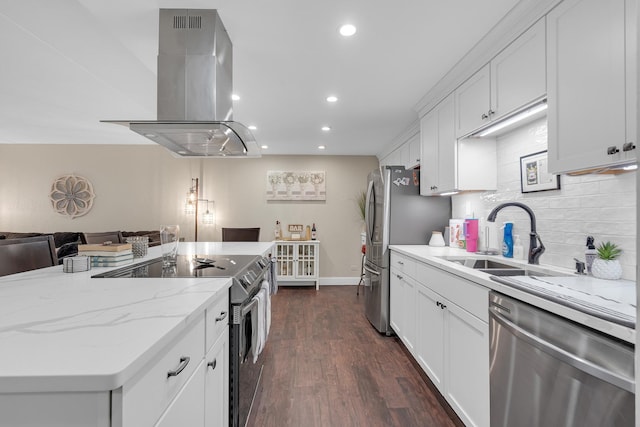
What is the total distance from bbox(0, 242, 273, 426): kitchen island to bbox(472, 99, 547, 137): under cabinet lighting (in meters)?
1.87

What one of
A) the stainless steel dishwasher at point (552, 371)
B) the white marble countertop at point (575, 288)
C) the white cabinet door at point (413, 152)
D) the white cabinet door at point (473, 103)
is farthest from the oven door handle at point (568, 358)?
the white cabinet door at point (413, 152)

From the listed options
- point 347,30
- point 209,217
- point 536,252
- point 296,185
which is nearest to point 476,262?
point 536,252

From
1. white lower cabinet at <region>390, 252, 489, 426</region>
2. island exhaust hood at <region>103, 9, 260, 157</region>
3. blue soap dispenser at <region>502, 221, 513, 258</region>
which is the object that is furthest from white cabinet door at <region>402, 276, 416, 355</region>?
island exhaust hood at <region>103, 9, 260, 157</region>

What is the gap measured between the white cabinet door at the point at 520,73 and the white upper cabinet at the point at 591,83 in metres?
0.06

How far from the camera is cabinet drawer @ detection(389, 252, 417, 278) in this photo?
7.82 ft

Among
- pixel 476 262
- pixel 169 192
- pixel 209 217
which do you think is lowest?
pixel 476 262

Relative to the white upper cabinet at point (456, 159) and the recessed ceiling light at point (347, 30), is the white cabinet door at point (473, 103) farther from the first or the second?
the recessed ceiling light at point (347, 30)

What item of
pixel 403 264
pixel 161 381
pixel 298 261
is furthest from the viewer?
pixel 298 261

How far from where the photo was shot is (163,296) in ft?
3.19

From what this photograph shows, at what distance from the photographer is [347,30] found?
182 cm

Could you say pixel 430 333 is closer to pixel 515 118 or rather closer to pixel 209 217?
pixel 515 118

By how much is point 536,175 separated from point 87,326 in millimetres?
2357

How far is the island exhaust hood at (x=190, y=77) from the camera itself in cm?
170

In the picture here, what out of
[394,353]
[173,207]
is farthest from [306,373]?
[173,207]
